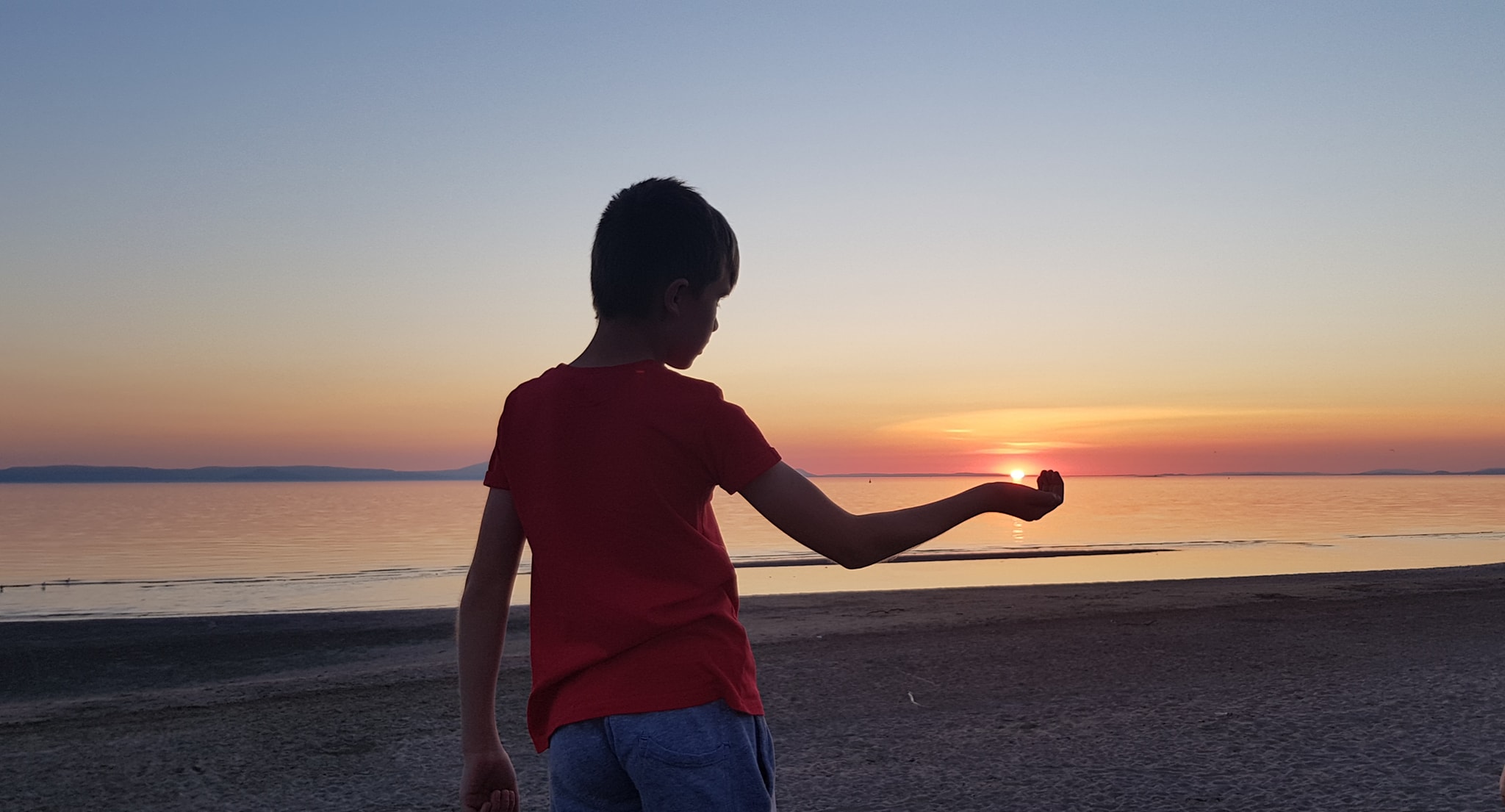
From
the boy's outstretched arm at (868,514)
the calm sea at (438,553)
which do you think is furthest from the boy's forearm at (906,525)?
the calm sea at (438,553)

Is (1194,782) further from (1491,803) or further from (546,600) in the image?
(546,600)

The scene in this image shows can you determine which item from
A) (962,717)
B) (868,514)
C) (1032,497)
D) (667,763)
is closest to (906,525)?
(868,514)

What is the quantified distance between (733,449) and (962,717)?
5841 millimetres

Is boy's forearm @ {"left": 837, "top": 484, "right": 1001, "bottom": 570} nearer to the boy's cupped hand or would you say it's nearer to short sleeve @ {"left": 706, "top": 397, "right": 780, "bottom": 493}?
the boy's cupped hand

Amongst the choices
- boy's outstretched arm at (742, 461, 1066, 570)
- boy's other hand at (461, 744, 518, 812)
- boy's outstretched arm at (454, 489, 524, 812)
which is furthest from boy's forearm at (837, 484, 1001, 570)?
boy's other hand at (461, 744, 518, 812)

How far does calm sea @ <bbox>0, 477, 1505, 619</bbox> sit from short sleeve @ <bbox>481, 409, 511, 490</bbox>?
1927 cm

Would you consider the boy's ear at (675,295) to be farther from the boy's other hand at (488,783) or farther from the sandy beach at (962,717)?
the sandy beach at (962,717)

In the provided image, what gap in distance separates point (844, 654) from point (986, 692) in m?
1.85

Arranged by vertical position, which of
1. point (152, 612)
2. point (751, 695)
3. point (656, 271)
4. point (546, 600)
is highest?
point (656, 271)

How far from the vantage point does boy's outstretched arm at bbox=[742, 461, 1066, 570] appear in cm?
150

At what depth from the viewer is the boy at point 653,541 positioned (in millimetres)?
1523

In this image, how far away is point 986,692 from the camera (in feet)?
25.0

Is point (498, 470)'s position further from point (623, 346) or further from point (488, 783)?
point (488, 783)

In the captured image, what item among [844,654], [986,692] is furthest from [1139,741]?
[844,654]
